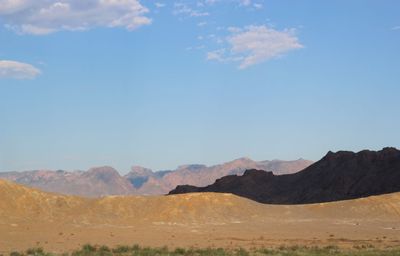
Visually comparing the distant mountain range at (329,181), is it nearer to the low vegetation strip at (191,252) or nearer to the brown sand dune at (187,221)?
the brown sand dune at (187,221)

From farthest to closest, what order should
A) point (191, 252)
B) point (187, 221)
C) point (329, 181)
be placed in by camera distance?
point (329, 181) → point (187, 221) → point (191, 252)

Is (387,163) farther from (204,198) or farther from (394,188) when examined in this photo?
(204,198)

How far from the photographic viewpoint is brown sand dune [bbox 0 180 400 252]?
43.2 meters

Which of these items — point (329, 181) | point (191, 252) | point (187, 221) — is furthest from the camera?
point (329, 181)

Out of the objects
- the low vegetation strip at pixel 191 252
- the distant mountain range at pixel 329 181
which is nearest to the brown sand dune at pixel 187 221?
the low vegetation strip at pixel 191 252

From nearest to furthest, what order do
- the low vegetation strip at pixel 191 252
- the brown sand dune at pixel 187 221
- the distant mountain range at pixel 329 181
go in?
1. the low vegetation strip at pixel 191 252
2. the brown sand dune at pixel 187 221
3. the distant mountain range at pixel 329 181

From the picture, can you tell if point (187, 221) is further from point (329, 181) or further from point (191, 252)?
point (329, 181)

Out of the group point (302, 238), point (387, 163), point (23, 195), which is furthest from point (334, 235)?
point (387, 163)

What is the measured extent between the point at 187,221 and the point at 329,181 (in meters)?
53.3

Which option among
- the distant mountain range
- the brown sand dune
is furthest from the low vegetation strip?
the distant mountain range

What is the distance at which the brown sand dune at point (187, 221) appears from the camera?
4319 centimetres

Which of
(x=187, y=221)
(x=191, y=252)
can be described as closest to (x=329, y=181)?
(x=187, y=221)

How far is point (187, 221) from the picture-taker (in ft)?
210

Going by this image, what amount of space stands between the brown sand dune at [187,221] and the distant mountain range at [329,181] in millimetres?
29974
